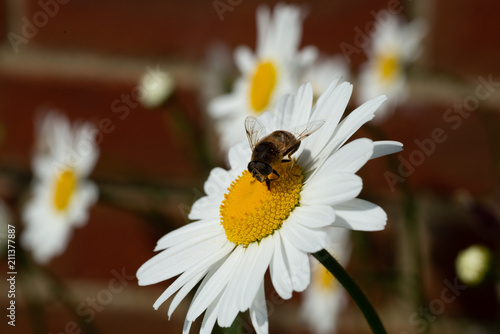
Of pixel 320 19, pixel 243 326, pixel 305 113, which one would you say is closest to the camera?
pixel 305 113

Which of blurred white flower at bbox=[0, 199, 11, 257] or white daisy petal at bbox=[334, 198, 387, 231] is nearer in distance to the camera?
white daisy petal at bbox=[334, 198, 387, 231]

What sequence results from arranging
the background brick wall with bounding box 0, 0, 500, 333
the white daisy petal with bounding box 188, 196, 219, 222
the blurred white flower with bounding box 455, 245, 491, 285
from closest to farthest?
the white daisy petal with bounding box 188, 196, 219, 222, the blurred white flower with bounding box 455, 245, 491, 285, the background brick wall with bounding box 0, 0, 500, 333

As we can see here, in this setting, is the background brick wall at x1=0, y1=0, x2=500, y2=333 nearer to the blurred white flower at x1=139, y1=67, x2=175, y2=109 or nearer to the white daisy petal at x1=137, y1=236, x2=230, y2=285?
the blurred white flower at x1=139, y1=67, x2=175, y2=109

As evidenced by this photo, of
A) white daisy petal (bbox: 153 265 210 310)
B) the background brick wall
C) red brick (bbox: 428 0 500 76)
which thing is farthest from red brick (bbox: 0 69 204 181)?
white daisy petal (bbox: 153 265 210 310)

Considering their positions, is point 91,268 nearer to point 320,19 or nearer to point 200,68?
point 200,68

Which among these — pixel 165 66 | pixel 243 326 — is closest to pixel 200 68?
pixel 165 66

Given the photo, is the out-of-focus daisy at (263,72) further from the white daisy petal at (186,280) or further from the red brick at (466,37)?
the white daisy petal at (186,280)

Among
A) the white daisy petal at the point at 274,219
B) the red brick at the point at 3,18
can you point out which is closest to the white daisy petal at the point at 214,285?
the white daisy petal at the point at 274,219
